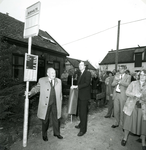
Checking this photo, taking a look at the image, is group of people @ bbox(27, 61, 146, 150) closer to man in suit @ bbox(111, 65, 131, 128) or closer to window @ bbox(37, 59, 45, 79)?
man in suit @ bbox(111, 65, 131, 128)

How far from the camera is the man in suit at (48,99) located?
121 inches

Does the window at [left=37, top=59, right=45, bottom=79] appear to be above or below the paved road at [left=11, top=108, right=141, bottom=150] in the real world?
above

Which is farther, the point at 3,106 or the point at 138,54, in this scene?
the point at 138,54

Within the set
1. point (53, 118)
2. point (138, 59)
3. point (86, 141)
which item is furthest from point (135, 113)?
point (138, 59)

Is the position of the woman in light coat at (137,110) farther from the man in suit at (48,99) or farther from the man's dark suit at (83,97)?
the man in suit at (48,99)

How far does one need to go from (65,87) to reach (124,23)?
9329 millimetres

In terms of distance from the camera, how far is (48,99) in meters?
3.09

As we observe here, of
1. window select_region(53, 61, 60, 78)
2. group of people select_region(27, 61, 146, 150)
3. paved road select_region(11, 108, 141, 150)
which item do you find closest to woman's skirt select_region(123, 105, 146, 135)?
group of people select_region(27, 61, 146, 150)

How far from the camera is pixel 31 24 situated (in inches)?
113

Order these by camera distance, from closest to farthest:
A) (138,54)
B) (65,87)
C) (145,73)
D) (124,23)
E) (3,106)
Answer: (145,73), (3,106), (65,87), (124,23), (138,54)

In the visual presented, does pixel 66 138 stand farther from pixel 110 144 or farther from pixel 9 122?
pixel 9 122

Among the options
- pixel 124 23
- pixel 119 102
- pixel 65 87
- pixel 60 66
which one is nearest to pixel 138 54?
pixel 124 23

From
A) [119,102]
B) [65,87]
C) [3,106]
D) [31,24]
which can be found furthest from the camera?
[65,87]

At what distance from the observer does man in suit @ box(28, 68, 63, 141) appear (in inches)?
121
